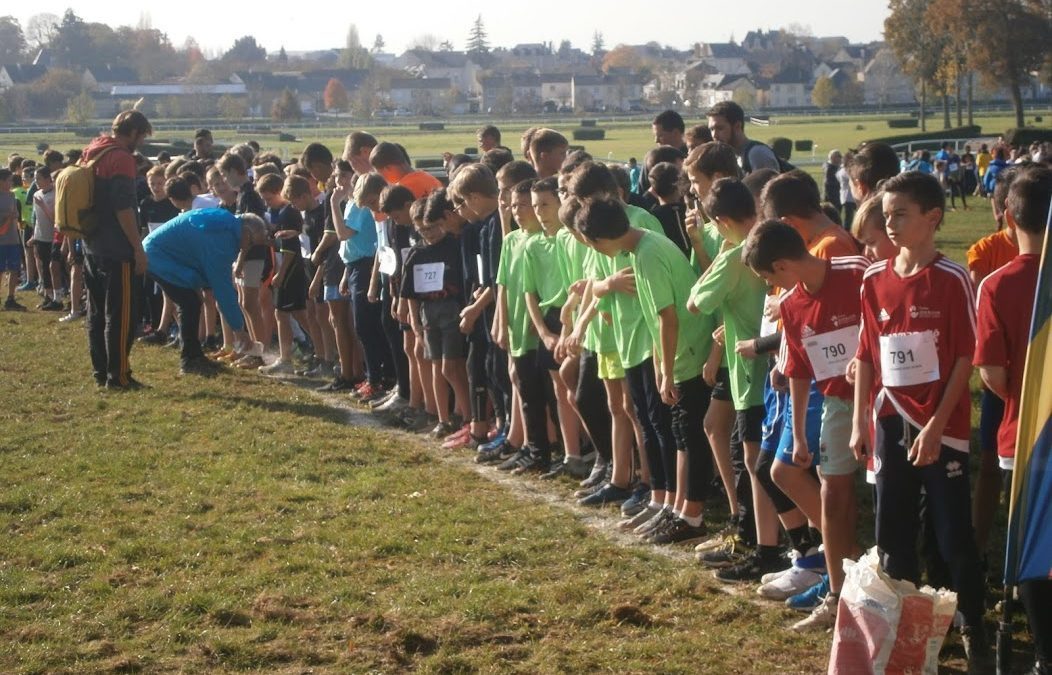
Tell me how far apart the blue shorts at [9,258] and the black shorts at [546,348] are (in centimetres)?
1225

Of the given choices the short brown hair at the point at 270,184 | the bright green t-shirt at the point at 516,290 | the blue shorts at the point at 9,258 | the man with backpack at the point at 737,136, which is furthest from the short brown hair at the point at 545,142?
the blue shorts at the point at 9,258

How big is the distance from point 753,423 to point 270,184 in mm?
8194

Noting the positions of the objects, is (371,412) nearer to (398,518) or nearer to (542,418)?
(542,418)

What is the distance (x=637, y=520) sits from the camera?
7516 mm

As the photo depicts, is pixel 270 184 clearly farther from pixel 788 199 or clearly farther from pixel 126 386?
pixel 788 199

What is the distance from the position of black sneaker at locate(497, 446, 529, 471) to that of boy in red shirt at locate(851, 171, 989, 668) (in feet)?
13.2

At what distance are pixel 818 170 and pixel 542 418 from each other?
124 feet

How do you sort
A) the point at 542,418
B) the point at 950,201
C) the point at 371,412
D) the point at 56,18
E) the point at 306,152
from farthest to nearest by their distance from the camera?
1. the point at 56,18
2. the point at 950,201
3. the point at 306,152
4. the point at 371,412
5. the point at 542,418

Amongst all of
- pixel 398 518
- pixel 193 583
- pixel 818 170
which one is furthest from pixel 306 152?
pixel 818 170

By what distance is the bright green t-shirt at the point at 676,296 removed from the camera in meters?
6.99

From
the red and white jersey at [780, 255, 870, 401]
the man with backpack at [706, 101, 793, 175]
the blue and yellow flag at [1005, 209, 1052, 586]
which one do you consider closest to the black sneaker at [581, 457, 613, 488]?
the man with backpack at [706, 101, 793, 175]

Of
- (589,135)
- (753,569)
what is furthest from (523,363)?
(589,135)

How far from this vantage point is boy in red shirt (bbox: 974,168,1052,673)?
200 inches

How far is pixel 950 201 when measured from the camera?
35.7 meters
